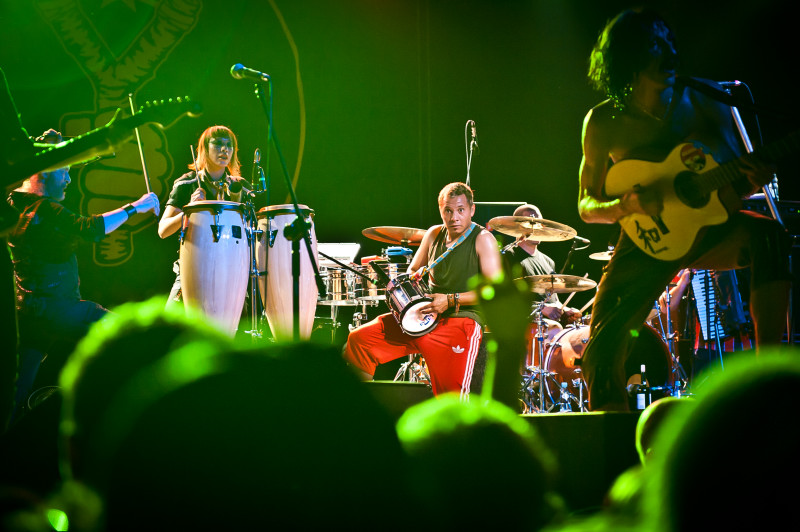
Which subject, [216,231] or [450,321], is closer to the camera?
[450,321]

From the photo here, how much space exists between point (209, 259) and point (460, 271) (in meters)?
2.06

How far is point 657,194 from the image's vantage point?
9.14ft

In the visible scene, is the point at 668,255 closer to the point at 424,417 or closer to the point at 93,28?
the point at 424,417

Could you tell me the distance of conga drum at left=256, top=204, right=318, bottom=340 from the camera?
5406mm

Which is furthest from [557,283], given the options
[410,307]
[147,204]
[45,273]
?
[45,273]

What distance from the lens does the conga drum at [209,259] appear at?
4.84 metres

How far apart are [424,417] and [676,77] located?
9.04 ft

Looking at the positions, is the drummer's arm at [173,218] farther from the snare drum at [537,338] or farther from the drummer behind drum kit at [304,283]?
the snare drum at [537,338]

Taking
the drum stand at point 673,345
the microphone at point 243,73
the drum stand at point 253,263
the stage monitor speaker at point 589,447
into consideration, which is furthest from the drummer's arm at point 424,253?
the stage monitor speaker at point 589,447

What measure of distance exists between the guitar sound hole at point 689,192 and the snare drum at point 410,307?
214 cm

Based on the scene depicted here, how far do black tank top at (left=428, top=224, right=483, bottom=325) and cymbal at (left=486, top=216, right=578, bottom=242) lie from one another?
111 cm

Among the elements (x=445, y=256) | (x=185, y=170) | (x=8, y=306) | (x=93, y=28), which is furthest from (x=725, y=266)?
(x=93, y=28)

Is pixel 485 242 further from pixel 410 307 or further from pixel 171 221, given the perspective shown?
pixel 171 221

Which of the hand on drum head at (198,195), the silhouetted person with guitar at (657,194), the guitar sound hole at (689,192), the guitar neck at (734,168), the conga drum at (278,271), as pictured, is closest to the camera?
the guitar neck at (734,168)
